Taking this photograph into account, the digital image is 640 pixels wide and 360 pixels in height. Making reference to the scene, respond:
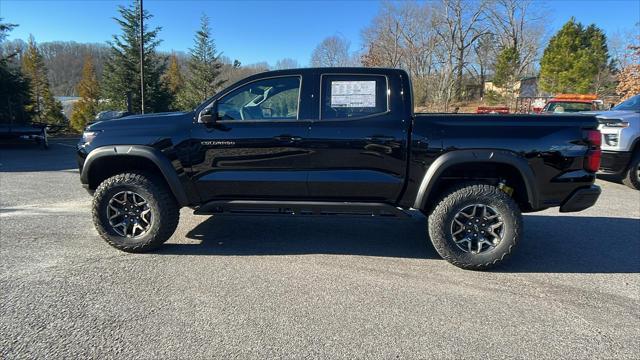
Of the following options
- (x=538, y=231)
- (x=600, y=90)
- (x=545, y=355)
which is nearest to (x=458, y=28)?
(x=600, y=90)

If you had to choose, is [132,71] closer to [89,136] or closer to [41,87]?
[41,87]

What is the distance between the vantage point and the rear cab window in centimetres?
393

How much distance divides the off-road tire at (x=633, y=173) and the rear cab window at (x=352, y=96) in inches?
266

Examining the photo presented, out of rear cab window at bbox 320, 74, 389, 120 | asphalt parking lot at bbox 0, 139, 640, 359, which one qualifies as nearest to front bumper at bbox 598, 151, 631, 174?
asphalt parking lot at bbox 0, 139, 640, 359

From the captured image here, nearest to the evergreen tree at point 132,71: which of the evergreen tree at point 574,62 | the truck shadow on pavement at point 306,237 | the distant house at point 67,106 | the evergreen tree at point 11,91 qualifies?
the evergreen tree at point 11,91

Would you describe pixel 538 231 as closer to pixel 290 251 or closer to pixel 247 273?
pixel 290 251

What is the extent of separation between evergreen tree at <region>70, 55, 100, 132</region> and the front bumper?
92.2 feet

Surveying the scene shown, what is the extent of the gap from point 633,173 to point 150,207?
886 centimetres

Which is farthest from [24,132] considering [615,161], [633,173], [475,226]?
[633,173]

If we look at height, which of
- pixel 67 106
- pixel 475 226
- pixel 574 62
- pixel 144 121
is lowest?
pixel 475 226

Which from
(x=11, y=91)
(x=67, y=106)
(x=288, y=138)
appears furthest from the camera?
(x=67, y=106)

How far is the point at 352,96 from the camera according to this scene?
13.0 ft

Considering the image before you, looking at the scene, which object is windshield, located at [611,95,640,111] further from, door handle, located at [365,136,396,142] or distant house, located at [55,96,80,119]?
distant house, located at [55,96,80,119]

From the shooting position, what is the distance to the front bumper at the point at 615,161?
7.61 m
